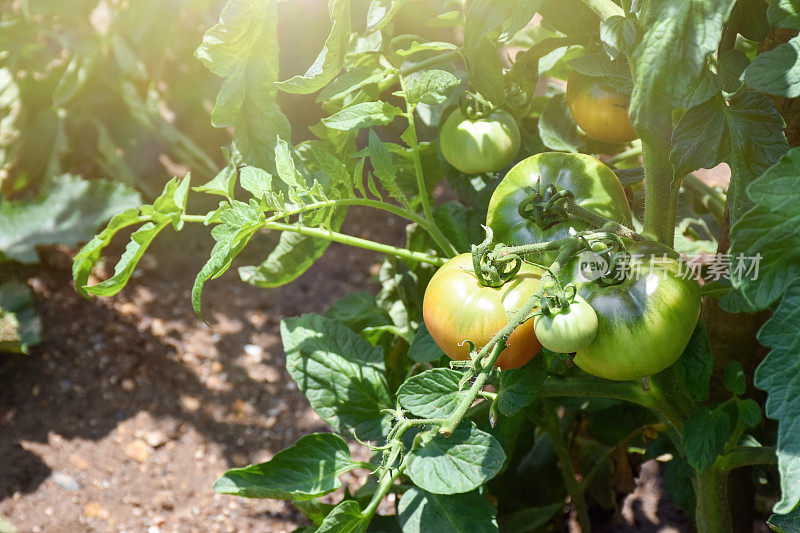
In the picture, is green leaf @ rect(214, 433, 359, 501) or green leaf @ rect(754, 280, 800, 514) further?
→ green leaf @ rect(214, 433, 359, 501)

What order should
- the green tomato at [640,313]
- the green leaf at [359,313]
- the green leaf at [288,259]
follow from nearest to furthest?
the green tomato at [640,313] → the green leaf at [288,259] → the green leaf at [359,313]

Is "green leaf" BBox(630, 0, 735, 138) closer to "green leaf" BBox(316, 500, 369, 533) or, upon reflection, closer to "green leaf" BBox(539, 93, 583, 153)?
"green leaf" BBox(539, 93, 583, 153)

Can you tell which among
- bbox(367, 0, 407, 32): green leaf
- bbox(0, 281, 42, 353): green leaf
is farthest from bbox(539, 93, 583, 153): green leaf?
bbox(0, 281, 42, 353): green leaf

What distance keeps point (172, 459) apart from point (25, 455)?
11.1 inches

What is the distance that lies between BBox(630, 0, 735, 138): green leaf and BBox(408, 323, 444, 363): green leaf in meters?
0.40

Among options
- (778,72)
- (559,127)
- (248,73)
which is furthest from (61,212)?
(778,72)

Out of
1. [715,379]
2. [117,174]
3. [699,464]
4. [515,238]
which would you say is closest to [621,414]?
[715,379]

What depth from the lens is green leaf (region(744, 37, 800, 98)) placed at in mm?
609

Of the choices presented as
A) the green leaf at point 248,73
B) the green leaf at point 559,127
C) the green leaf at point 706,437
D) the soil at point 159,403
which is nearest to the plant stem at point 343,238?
the green leaf at point 248,73

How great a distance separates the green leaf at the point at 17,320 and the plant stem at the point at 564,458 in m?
1.08

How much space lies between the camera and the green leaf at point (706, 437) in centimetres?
80

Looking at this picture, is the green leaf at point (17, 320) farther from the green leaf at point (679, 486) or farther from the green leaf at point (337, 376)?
the green leaf at point (679, 486)

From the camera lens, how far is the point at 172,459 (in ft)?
4.87

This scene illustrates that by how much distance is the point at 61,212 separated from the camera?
5.62 ft
